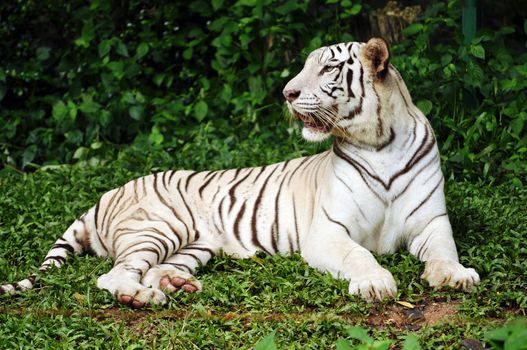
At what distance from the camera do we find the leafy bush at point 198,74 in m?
6.41

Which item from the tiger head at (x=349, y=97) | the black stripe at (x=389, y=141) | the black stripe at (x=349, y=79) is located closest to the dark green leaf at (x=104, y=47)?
the tiger head at (x=349, y=97)

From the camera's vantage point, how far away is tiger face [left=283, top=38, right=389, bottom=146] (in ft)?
15.3

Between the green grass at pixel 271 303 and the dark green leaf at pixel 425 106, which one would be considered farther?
the dark green leaf at pixel 425 106

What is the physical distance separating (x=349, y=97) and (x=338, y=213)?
57cm

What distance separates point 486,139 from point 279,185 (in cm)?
171

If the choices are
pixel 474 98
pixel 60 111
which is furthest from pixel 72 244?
pixel 474 98

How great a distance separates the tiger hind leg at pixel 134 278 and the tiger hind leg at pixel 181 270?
54 millimetres

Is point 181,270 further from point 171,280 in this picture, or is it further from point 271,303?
point 271,303

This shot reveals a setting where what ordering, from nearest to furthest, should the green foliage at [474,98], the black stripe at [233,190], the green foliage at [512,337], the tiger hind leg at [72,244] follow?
1. the green foliage at [512,337]
2. the tiger hind leg at [72,244]
3. the black stripe at [233,190]
4. the green foliage at [474,98]

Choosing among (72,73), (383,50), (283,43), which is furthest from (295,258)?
(72,73)

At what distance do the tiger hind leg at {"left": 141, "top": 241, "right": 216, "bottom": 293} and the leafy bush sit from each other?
6.37ft

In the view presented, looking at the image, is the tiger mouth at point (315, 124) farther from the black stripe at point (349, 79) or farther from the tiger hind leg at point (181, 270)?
the tiger hind leg at point (181, 270)

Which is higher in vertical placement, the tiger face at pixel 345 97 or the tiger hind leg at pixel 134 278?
the tiger face at pixel 345 97

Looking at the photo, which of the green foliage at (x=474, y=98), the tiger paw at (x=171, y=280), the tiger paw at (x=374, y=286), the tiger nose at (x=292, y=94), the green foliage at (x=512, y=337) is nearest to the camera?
the green foliage at (x=512, y=337)
